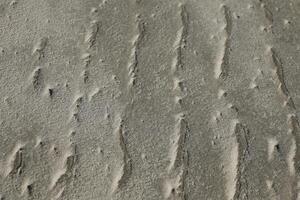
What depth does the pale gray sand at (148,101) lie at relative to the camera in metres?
1.16

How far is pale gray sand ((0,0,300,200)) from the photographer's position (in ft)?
3.81

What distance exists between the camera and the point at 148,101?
4.14ft

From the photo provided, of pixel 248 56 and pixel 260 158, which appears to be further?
pixel 248 56

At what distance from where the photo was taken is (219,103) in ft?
4.22

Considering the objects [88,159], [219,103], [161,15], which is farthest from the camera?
[161,15]

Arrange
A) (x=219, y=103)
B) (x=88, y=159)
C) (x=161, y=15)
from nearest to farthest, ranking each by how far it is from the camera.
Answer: (x=88, y=159) → (x=219, y=103) → (x=161, y=15)

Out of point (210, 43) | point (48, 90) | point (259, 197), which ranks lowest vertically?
point (259, 197)

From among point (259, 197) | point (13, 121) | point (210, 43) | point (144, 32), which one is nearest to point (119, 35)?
point (144, 32)

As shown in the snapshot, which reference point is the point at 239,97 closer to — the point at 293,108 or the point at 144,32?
the point at 293,108

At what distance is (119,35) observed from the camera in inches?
52.9

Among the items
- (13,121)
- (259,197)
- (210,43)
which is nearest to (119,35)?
(210,43)

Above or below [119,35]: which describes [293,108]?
below

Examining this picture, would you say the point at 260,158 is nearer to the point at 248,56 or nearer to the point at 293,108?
the point at 293,108

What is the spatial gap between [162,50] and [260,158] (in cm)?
32
